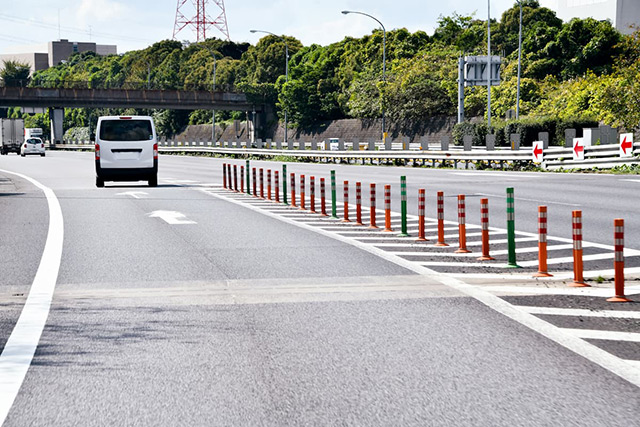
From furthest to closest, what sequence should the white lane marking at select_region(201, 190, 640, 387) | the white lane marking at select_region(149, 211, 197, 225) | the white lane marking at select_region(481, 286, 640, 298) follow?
the white lane marking at select_region(149, 211, 197, 225) → the white lane marking at select_region(481, 286, 640, 298) → the white lane marking at select_region(201, 190, 640, 387)

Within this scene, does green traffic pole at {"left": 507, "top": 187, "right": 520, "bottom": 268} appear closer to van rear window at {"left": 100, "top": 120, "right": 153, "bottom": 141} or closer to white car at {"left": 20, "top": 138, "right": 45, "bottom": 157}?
van rear window at {"left": 100, "top": 120, "right": 153, "bottom": 141}

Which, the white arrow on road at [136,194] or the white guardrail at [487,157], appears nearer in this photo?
the white arrow on road at [136,194]

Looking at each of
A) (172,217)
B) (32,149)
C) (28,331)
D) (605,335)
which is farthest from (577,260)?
(32,149)

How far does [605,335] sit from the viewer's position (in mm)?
7395

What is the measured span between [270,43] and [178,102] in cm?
2938

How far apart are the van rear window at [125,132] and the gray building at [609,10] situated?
296 feet

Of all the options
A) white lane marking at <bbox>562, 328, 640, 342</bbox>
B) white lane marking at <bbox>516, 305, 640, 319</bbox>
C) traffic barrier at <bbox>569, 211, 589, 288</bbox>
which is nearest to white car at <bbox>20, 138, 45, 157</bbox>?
traffic barrier at <bbox>569, 211, 589, 288</bbox>

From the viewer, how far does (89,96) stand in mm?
108875

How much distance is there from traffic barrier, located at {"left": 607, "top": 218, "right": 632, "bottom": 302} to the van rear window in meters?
23.0

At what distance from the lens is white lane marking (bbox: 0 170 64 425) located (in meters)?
5.90

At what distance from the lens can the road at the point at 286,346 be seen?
536 centimetres

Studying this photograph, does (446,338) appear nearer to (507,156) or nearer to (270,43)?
(507,156)

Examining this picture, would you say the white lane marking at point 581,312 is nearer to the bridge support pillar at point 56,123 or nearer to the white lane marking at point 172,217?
the white lane marking at point 172,217

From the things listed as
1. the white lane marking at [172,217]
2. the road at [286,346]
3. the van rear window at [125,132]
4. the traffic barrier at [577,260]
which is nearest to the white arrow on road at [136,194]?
the van rear window at [125,132]
